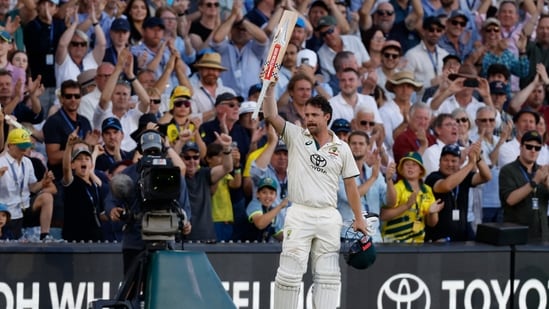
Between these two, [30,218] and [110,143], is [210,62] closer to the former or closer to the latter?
[110,143]

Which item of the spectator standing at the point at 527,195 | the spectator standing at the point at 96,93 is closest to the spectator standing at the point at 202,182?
the spectator standing at the point at 96,93

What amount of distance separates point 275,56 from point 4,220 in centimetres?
353

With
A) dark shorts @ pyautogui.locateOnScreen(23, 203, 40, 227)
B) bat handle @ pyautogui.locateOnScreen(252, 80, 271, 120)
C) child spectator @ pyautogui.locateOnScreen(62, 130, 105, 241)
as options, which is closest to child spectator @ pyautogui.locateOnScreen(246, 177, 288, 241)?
child spectator @ pyautogui.locateOnScreen(62, 130, 105, 241)

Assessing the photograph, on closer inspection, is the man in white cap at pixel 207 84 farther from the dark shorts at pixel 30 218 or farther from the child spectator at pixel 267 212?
the dark shorts at pixel 30 218

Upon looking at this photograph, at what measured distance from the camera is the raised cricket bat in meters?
10.8

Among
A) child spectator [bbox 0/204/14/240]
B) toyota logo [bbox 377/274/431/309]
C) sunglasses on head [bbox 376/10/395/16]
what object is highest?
sunglasses on head [bbox 376/10/395/16]

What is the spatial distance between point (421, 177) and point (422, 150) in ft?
3.68

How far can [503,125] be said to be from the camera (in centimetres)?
1673

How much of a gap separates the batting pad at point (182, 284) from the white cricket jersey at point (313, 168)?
3.17 ft

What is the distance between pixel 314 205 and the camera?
1098 cm

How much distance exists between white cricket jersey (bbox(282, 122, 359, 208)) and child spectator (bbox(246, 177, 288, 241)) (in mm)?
2458

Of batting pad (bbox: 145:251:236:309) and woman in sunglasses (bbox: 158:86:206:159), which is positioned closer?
batting pad (bbox: 145:251:236:309)

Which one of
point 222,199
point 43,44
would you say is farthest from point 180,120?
point 43,44

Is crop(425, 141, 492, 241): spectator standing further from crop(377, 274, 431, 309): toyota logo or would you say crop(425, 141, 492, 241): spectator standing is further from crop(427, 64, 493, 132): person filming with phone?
crop(377, 274, 431, 309): toyota logo
